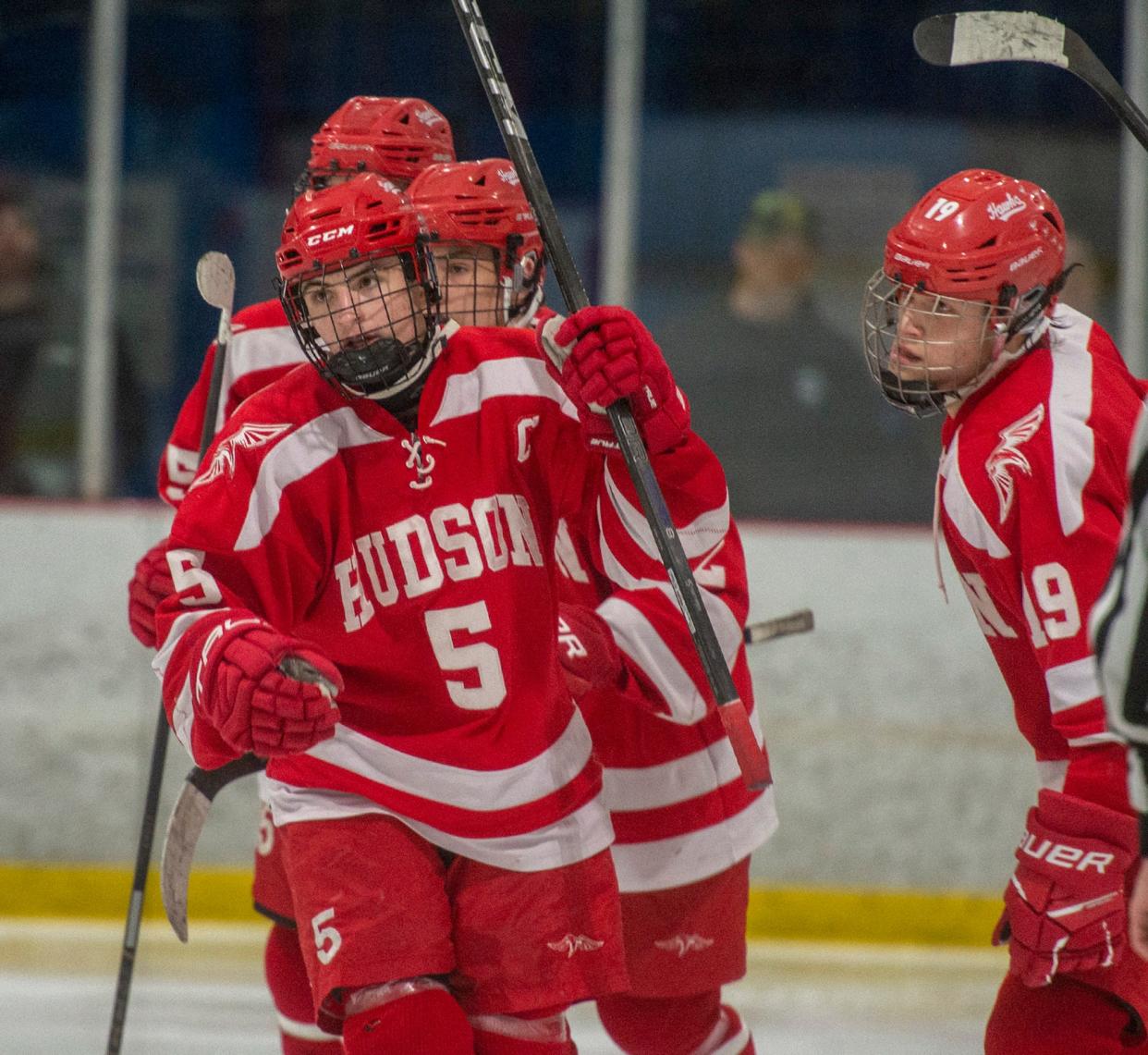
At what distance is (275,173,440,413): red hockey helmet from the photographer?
180cm

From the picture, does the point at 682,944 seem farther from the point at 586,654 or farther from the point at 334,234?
the point at 334,234

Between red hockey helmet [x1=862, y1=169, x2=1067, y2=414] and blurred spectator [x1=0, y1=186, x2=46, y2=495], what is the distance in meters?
2.52

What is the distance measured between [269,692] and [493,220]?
2.88 ft

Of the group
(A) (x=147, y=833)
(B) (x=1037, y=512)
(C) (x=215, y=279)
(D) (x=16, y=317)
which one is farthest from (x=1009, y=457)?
(D) (x=16, y=317)

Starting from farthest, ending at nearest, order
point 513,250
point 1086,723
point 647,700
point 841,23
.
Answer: point 841,23
point 513,250
point 647,700
point 1086,723

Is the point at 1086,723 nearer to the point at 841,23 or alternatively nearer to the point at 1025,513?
the point at 1025,513

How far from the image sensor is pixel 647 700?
2.03 m

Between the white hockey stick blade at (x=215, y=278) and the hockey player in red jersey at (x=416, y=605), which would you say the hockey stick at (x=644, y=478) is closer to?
the hockey player in red jersey at (x=416, y=605)

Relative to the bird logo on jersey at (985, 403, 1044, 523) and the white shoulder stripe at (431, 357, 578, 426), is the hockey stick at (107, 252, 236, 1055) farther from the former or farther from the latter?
the bird logo on jersey at (985, 403, 1044, 523)

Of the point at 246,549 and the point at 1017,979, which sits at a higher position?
the point at 246,549

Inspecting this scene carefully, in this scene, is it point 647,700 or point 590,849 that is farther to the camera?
point 647,700

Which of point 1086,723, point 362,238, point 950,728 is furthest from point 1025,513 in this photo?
point 950,728

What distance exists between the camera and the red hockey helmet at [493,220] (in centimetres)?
227

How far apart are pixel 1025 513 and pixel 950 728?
6.58 feet
